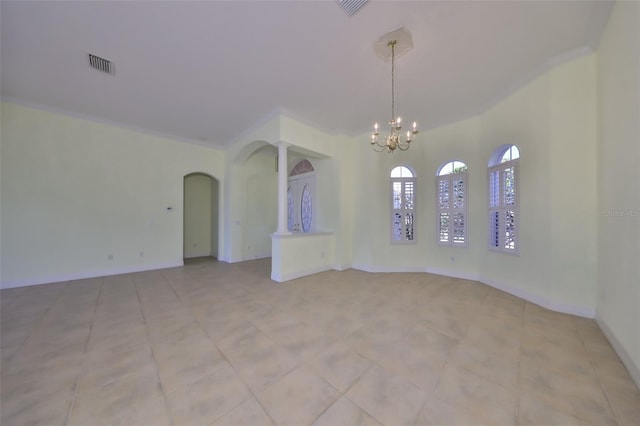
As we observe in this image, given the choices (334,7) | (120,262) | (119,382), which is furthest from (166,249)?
(334,7)

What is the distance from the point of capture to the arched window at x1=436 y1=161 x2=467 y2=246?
4586 millimetres

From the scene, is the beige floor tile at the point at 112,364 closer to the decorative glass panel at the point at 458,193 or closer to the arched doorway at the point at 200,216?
the arched doorway at the point at 200,216

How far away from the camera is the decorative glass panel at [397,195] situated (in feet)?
17.1

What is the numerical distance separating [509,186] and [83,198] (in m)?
7.91

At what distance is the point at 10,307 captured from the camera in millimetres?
3102

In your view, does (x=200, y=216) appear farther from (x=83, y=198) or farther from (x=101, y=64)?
(x=101, y=64)

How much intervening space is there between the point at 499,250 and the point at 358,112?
3.48 m

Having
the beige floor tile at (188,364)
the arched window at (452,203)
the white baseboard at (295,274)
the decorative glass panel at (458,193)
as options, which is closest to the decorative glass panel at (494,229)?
the arched window at (452,203)

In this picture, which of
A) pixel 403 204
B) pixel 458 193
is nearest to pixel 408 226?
pixel 403 204

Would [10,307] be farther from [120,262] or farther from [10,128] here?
[10,128]

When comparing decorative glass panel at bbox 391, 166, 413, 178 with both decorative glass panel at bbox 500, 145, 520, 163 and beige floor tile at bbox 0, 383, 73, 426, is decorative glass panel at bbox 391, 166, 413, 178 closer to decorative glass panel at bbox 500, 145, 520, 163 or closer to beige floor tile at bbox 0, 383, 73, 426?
decorative glass panel at bbox 500, 145, 520, 163

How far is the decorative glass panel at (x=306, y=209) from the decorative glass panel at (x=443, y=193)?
121 inches

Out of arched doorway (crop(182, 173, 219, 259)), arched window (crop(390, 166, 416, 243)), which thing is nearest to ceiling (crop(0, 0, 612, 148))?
arched window (crop(390, 166, 416, 243))

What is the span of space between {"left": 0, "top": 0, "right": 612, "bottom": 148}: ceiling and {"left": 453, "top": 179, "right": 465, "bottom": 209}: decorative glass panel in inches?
51.8
